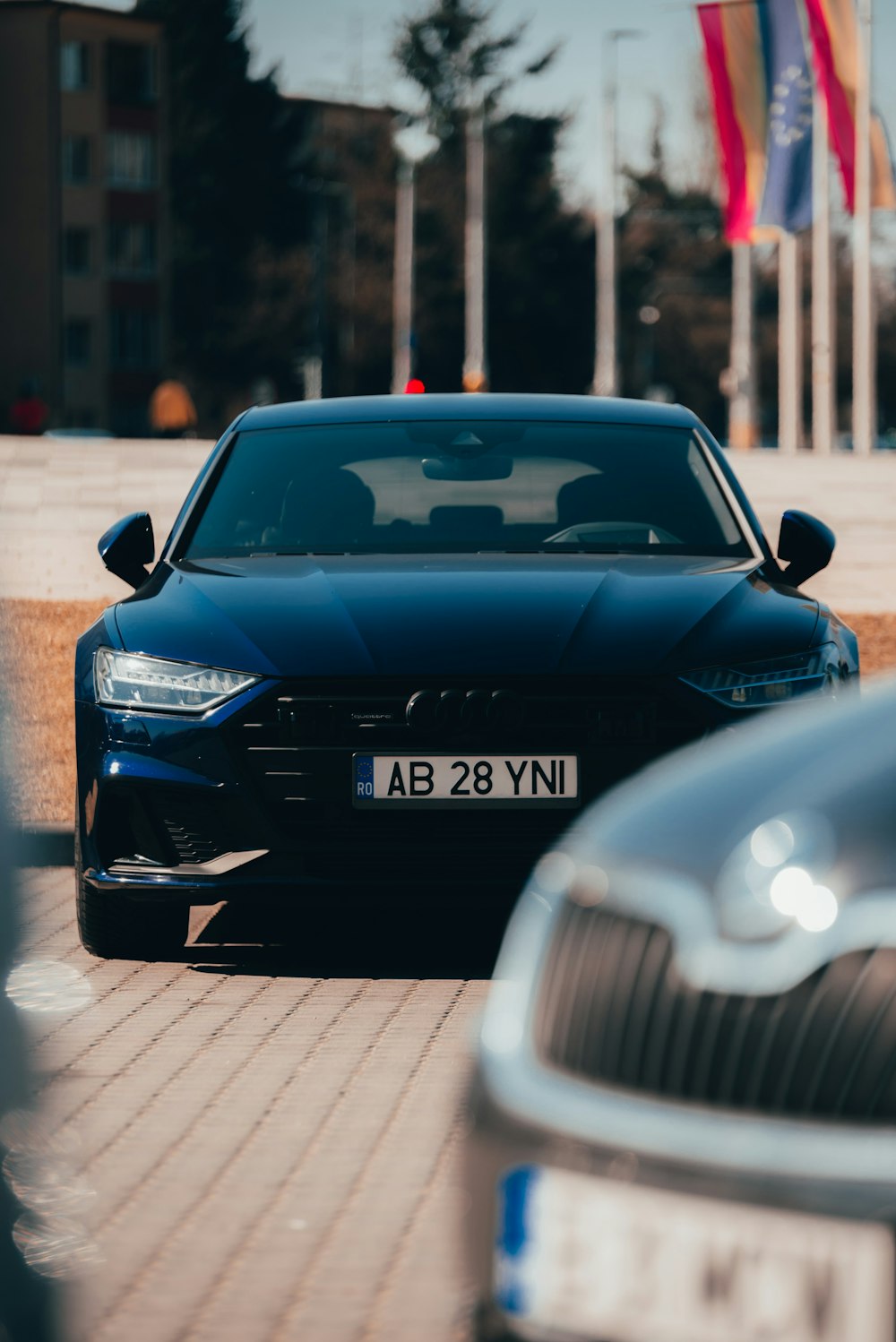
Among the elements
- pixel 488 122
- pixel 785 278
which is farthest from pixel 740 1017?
pixel 488 122

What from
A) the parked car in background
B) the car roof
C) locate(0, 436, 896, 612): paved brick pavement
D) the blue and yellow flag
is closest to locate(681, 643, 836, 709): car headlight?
the car roof

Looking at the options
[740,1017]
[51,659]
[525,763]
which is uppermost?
[740,1017]

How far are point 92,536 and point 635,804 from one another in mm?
15360

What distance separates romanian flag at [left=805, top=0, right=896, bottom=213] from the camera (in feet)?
109

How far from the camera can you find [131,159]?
91.9m

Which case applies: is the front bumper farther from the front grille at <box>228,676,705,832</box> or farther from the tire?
the tire

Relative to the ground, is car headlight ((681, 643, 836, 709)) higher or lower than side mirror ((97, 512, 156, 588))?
lower

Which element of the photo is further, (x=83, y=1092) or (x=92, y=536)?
(x=92, y=536)

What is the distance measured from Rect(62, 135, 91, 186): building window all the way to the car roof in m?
85.6

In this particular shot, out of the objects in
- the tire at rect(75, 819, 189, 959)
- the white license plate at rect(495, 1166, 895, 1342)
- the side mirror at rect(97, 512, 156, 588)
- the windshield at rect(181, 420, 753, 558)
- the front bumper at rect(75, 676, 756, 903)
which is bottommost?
the tire at rect(75, 819, 189, 959)

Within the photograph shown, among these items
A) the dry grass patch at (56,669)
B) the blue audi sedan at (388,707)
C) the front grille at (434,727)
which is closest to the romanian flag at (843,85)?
the dry grass patch at (56,669)

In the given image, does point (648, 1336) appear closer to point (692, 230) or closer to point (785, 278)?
point (785, 278)

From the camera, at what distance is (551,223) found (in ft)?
277

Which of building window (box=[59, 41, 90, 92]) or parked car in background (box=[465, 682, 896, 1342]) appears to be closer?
parked car in background (box=[465, 682, 896, 1342])
